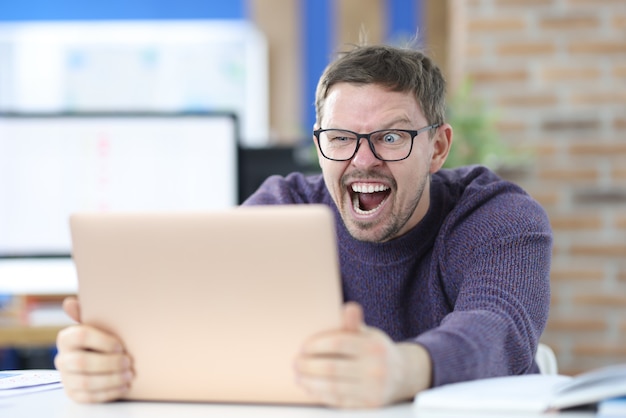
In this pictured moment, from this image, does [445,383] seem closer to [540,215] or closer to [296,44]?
[540,215]

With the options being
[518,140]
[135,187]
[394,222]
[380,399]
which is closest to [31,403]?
[380,399]

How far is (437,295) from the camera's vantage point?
163 centimetres

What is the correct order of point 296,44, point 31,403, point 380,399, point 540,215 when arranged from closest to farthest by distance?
point 380,399 → point 31,403 → point 540,215 → point 296,44

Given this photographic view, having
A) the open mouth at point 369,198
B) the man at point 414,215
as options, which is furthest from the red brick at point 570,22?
the open mouth at point 369,198

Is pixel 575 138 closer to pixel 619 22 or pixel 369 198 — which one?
pixel 619 22

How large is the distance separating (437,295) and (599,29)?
8.13 feet

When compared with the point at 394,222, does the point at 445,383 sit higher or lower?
lower

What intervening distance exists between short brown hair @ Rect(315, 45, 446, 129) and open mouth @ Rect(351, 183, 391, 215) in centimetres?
15

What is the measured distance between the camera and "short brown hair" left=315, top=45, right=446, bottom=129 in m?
1.63

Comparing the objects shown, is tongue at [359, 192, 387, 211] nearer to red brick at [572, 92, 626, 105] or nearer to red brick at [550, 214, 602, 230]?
red brick at [550, 214, 602, 230]

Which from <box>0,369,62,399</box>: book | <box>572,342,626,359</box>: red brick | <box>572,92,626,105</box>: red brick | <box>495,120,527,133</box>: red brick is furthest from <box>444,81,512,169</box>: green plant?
<box>0,369,62,399</box>: book

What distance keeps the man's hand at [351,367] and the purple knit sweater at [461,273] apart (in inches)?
3.9

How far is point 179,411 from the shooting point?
1.06m

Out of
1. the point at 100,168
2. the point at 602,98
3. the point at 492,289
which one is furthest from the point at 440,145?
the point at 602,98
